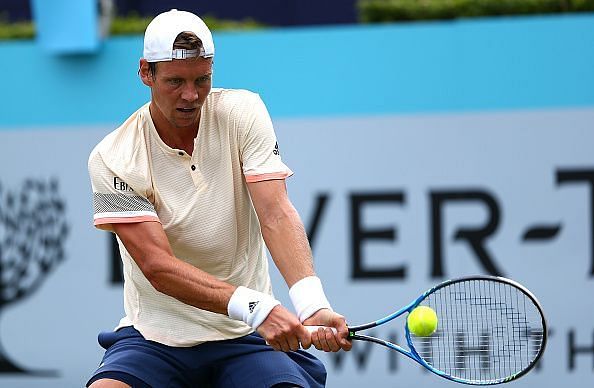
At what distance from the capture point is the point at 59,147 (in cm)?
707

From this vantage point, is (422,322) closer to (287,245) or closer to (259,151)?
(287,245)

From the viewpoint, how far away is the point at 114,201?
3986 millimetres

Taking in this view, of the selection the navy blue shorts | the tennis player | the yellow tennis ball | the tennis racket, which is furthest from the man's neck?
the tennis racket

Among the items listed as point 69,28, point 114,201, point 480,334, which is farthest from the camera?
point 69,28

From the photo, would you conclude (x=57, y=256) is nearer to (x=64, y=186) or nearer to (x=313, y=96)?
(x=64, y=186)

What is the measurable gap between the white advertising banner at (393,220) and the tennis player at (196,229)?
2736 millimetres

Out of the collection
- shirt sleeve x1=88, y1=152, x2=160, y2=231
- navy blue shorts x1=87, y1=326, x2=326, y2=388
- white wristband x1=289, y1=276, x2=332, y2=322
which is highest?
shirt sleeve x1=88, y1=152, x2=160, y2=231

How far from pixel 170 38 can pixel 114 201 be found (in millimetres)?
557

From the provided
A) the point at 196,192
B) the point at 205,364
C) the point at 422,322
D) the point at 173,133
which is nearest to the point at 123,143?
the point at 173,133

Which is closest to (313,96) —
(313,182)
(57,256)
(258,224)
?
(313,182)

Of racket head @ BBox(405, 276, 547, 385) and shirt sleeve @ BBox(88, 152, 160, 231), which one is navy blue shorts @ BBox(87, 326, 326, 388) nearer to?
shirt sleeve @ BBox(88, 152, 160, 231)

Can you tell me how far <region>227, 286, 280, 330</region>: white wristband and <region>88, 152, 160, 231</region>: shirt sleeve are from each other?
0.38 m

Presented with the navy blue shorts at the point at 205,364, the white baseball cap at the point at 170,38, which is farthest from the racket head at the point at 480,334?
the white baseball cap at the point at 170,38

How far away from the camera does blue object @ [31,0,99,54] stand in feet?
23.1
